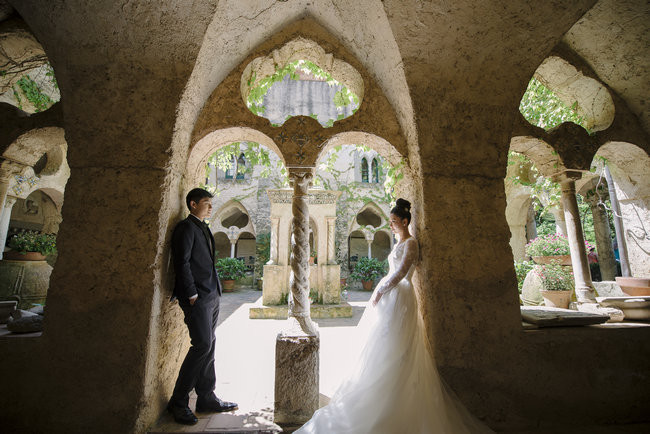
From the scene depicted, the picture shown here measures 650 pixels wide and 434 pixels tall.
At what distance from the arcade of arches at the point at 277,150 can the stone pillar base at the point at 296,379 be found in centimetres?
34

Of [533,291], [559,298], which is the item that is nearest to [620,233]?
[533,291]

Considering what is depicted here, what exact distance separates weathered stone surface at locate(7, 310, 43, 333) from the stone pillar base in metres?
2.03

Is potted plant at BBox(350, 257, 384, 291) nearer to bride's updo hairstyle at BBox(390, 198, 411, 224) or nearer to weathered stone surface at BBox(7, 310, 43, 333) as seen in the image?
bride's updo hairstyle at BBox(390, 198, 411, 224)

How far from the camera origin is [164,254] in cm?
238

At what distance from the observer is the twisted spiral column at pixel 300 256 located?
2703mm

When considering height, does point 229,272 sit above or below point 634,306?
above

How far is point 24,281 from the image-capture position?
4.11 metres

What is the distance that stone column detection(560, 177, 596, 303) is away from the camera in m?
3.34

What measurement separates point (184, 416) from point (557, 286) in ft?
16.7

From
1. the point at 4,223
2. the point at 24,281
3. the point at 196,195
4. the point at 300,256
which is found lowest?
the point at 24,281

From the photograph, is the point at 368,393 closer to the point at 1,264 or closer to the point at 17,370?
the point at 17,370

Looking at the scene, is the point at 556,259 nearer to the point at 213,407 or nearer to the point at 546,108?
the point at 546,108

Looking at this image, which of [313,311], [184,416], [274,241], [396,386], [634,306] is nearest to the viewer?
[396,386]

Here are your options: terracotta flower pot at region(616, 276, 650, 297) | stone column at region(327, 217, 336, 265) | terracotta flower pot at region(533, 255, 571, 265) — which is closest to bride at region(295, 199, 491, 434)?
terracotta flower pot at region(616, 276, 650, 297)
